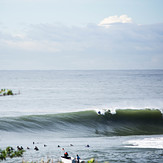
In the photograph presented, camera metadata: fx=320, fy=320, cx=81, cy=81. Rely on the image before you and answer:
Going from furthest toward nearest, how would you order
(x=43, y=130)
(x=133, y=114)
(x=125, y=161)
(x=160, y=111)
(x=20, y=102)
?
(x=20, y=102) < (x=160, y=111) < (x=133, y=114) < (x=43, y=130) < (x=125, y=161)

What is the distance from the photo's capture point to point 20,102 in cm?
5094

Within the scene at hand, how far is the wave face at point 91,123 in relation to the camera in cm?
3098

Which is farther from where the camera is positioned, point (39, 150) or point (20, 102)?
point (20, 102)

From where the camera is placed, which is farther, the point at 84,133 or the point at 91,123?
the point at 91,123

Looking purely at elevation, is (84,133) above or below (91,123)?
below

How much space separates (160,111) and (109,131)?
44.7ft

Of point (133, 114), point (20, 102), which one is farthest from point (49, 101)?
point (133, 114)

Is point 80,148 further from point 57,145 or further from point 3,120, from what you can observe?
point 3,120

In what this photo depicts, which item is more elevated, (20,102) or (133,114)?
(20,102)

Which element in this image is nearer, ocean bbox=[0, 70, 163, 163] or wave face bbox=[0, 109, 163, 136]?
ocean bbox=[0, 70, 163, 163]

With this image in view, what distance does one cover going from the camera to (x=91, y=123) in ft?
115

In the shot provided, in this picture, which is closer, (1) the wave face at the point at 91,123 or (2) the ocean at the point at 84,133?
(2) the ocean at the point at 84,133

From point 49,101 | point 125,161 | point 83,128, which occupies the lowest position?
point 125,161

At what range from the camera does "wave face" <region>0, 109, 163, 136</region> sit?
102ft
